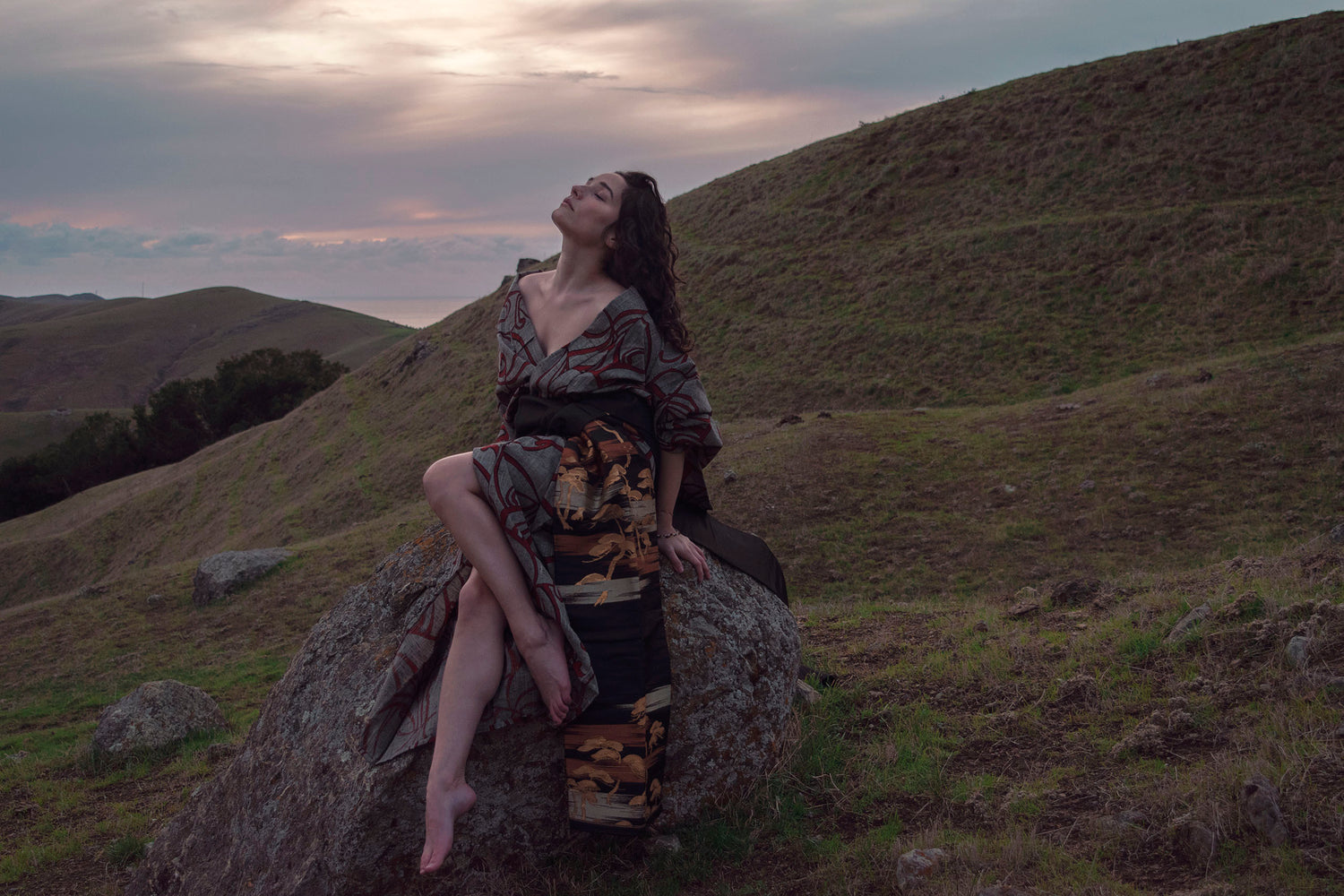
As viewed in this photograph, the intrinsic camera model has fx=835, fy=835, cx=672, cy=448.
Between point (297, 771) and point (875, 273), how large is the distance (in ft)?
88.5

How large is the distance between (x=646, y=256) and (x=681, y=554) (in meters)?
1.52

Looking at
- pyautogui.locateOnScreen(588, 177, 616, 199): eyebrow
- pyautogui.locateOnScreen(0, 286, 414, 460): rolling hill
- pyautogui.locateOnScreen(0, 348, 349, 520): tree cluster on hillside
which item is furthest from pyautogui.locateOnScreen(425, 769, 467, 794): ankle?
pyautogui.locateOnScreen(0, 286, 414, 460): rolling hill

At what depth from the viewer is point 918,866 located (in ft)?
10.00

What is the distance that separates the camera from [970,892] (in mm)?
2824

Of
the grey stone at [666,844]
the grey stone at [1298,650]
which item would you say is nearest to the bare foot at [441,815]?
the grey stone at [666,844]

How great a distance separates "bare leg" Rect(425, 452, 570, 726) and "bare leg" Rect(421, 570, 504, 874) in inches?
4.0

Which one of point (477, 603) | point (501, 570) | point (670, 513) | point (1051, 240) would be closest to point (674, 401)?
point (670, 513)

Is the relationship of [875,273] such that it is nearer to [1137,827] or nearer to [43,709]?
[43,709]

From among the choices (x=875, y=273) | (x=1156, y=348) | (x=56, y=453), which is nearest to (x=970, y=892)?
(x=1156, y=348)

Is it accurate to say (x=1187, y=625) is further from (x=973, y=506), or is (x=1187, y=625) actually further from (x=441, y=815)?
(x=973, y=506)

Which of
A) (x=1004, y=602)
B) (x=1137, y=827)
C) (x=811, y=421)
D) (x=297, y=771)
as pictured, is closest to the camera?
(x=1137, y=827)

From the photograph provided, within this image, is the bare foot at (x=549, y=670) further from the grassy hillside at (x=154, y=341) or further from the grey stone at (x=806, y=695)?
the grassy hillside at (x=154, y=341)

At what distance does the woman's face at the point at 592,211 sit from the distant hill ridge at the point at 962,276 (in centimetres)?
1458

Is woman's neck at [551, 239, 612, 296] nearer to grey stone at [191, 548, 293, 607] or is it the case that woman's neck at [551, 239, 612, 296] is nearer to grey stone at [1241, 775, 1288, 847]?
grey stone at [1241, 775, 1288, 847]
